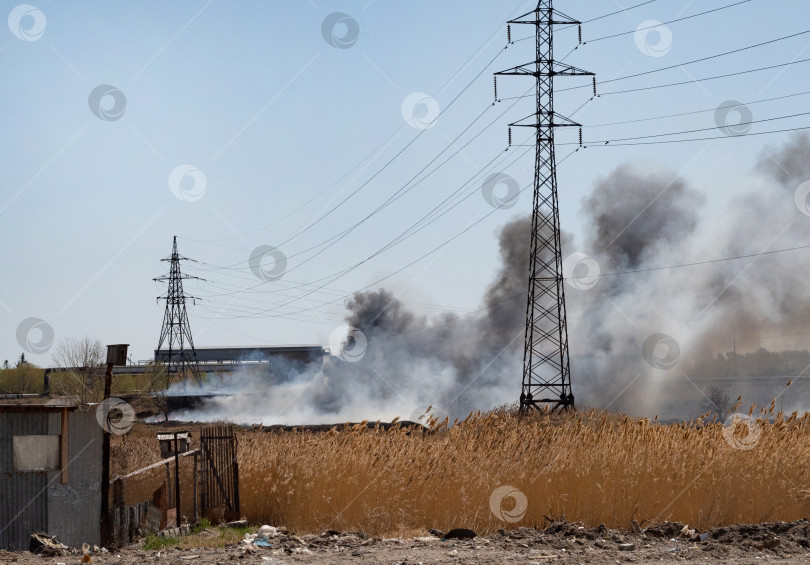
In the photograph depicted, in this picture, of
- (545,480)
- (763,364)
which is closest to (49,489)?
(545,480)

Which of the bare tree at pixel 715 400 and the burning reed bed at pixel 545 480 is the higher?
the burning reed bed at pixel 545 480

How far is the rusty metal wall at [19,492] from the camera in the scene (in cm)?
1280

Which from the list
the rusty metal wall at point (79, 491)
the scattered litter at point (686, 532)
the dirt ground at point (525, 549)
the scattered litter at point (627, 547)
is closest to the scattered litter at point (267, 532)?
the dirt ground at point (525, 549)

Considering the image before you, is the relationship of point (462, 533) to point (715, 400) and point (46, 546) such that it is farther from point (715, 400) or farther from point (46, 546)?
point (715, 400)

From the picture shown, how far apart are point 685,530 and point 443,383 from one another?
209ft

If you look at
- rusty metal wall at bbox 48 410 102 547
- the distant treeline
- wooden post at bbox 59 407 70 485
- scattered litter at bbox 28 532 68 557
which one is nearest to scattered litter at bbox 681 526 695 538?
rusty metal wall at bbox 48 410 102 547

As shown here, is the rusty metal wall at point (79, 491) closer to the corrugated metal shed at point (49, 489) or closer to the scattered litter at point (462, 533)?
the corrugated metal shed at point (49, 489)

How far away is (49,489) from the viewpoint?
13070 mm

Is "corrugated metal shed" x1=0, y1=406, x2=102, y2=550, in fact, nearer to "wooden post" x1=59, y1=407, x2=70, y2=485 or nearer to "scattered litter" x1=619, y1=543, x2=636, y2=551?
"wooden post" x1=59, y1=407, x2=70, y2=485

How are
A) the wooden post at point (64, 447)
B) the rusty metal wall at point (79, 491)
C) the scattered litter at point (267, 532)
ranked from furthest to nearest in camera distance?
1. the scattered litter at point (267, 532)
2. the wooden post at point (64, 447)
3. the rusty metal wall at point (79, 491)

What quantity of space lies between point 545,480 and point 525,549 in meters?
2.56

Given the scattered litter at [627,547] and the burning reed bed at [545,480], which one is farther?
the burning reed bed at [545,480]

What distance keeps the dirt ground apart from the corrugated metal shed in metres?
0.60

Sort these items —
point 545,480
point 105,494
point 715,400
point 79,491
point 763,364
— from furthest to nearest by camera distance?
point 763,364
point 715,400
point 545,480
point 105,494
point 79,491
